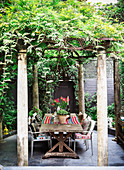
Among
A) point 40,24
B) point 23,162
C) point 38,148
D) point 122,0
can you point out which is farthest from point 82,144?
point 122,0

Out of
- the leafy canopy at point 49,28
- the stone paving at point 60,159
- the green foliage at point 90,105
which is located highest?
the leafy canopy at point 49,28

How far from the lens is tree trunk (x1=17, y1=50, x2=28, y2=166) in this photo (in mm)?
3385

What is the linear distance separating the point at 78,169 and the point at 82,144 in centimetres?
427

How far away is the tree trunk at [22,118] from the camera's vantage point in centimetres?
338

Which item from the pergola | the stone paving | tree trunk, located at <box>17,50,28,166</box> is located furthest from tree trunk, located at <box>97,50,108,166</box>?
tree trunk, located at <box>17,50,28,166</box>

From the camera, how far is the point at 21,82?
3.48m

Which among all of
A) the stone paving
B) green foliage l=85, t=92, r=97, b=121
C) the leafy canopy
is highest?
the leafy canopy

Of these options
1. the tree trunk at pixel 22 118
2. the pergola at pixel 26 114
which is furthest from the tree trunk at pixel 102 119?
the tree trunk at pixel 22 118

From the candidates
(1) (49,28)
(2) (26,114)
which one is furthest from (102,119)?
(1) (49,28)

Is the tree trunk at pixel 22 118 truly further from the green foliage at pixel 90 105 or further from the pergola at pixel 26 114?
the green foliage at pixel 90 105

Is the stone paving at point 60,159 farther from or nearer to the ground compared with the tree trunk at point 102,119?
nearer to the ground

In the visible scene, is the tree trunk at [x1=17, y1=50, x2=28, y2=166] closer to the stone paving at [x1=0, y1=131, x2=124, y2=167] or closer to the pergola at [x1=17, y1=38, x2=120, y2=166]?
the pergola at [x1=17, y1=38, x2=120, y2=166]

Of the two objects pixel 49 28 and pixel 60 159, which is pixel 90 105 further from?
pixel 49 28

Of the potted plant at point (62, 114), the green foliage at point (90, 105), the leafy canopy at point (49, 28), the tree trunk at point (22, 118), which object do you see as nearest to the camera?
the leafy canopy at point (49, 28)
